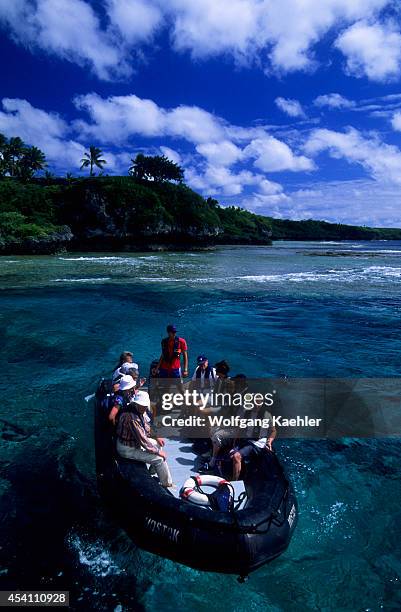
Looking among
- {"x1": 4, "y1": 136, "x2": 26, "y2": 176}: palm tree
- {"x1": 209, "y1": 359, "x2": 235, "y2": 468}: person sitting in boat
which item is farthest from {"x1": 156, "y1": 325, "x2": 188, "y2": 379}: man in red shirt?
{"x1": 4, "y1": 136, "x2": 26, "y2": 176}: palm tree

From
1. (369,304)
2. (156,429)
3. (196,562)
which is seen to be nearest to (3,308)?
(156,429)

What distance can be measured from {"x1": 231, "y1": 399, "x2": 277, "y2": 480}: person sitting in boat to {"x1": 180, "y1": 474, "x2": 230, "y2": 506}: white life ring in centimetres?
42

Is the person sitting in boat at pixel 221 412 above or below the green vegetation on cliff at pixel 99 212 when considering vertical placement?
below

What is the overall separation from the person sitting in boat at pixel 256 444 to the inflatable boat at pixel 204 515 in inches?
5.3

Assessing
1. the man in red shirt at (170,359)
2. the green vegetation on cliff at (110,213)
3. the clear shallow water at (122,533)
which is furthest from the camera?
the green vegetation on cliff at (110,213)

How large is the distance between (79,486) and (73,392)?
4.76 metres

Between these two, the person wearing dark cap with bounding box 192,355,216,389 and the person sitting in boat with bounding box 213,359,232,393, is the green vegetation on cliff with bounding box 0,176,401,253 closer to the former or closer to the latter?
the person wearing dark cap with bounding box 192,355,216,389

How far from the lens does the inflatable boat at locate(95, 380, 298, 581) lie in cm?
521

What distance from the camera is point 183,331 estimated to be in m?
19.4

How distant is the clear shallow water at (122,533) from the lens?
5551 mm

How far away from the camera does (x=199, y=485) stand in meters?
6.45

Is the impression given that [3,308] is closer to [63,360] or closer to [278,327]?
[63,360]

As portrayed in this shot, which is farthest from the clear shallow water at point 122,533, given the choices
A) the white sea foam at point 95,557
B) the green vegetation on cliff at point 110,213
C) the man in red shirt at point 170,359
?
the green vegetation on cliff at point 110,213

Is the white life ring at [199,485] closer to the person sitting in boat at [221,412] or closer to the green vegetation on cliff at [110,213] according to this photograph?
the person sitting in boat at [221,412]
